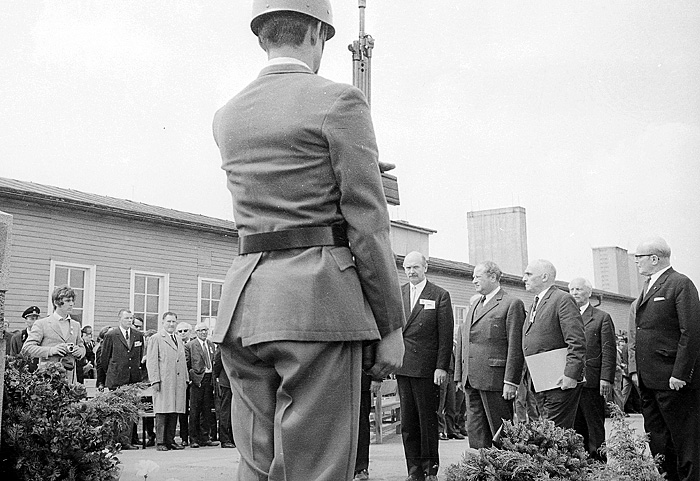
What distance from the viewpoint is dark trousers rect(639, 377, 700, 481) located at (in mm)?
5691

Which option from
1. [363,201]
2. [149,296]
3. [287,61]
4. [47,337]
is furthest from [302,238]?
[149,296]

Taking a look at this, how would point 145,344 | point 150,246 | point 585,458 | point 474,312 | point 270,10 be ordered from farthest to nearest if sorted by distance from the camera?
1. point 150,246
2. point 145,344
3. point 474,312
4. point 585,458
5. point 270,10

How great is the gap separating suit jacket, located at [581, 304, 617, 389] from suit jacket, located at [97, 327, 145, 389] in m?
6.41

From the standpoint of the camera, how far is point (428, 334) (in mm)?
6809

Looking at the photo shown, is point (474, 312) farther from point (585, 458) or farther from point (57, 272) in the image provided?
point (57, 272)

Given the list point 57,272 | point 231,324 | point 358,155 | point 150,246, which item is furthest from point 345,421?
point 150,246

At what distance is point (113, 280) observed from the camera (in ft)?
52.6

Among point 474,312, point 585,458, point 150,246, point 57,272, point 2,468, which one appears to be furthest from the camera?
point 150,246

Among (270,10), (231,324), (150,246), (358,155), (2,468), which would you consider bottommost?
(2,468)

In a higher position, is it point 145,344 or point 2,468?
point 145,344

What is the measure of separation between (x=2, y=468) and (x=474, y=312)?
13.4ft

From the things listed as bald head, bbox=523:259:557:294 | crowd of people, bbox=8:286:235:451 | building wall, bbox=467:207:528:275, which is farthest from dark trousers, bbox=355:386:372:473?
building wall, bbox=467:207:528:275

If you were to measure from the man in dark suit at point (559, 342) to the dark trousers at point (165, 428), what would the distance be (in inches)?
223

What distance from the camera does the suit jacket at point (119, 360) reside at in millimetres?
10859
